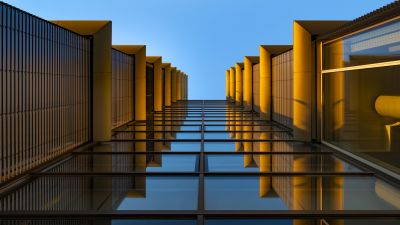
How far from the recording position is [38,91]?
13750mm

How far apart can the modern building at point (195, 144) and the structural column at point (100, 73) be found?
0.04 metres

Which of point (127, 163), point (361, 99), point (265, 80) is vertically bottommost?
point (127, 163)

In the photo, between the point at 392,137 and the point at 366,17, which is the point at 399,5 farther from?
the point at 392,137

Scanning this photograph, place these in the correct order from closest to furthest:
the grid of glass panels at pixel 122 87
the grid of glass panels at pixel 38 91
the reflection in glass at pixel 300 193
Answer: the reflection in glass at pixel 300 193, the grid of glass panels at pixel 38 91, the grid of glass panels at pixel 122 87

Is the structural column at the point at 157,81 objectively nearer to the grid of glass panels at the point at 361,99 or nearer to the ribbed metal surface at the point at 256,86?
the ribbed metal surface at the point at 256,86

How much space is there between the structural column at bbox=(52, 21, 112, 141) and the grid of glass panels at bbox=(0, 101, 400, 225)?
11.3ft

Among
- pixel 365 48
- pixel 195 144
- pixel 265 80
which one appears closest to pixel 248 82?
pixel 265 80

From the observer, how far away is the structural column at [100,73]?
18.9m

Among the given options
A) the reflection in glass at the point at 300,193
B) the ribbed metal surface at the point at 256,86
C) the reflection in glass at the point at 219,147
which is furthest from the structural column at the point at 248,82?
the reflection in glass at the point at 300,193

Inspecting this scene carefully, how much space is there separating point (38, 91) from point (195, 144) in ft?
17.2

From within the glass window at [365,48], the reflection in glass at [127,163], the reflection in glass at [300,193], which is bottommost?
the reflection in glass at [300,193]

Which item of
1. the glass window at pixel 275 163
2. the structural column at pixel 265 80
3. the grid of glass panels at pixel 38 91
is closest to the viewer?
the grid of glass panels at pixel 38 91

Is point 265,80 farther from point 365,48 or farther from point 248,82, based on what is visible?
point 365,48

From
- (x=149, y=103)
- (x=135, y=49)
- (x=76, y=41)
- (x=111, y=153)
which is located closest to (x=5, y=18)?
(x=111, y=153)
